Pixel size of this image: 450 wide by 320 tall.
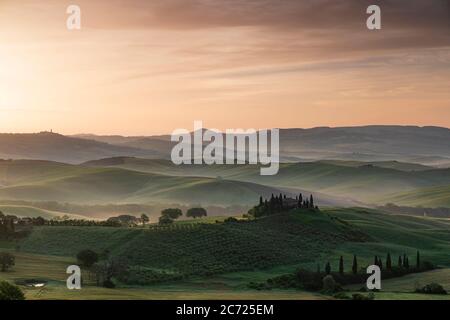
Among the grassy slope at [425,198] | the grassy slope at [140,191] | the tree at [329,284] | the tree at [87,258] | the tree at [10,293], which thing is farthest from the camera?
the grassy slope at [140,191]

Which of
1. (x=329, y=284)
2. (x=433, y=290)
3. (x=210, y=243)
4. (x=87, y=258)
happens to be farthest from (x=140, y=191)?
(x=433, y=290)

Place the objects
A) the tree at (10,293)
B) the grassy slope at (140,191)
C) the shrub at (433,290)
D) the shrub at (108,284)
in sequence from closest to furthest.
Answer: the tree at (10,293) → the shrub at (433,290) → the shrub at (108,284) → the grassy slope at (140,191)

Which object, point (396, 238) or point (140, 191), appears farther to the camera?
point (140, 191)

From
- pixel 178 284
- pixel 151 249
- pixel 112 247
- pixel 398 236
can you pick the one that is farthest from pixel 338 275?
pixel 398 236

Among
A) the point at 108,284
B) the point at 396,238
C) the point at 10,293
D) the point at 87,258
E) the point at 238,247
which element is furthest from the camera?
the point at 396,238

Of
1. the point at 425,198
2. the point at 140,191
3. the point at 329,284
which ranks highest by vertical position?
the point at 140,191

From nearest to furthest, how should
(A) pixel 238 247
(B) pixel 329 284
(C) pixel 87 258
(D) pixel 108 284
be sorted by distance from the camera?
1. (D) pixel 108 284
2. (B) pixel 329 284
3. (C) pixel 87 258
4. (A) pixel 238 247

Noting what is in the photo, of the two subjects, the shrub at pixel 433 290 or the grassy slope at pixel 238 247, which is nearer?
the shrub at pixel 433 290

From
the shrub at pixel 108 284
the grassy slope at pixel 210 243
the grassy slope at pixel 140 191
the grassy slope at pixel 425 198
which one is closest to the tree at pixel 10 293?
the shrub at pixel 108 284

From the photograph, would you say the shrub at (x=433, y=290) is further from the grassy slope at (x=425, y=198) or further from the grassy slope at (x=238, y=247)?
the grassy slope at (x=425, y=198)

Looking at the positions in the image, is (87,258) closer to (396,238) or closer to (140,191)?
(396,238)

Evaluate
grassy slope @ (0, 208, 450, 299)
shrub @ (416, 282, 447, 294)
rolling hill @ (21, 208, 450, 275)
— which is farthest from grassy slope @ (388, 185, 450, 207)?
shrub @ (416, 282, 447, 294)
